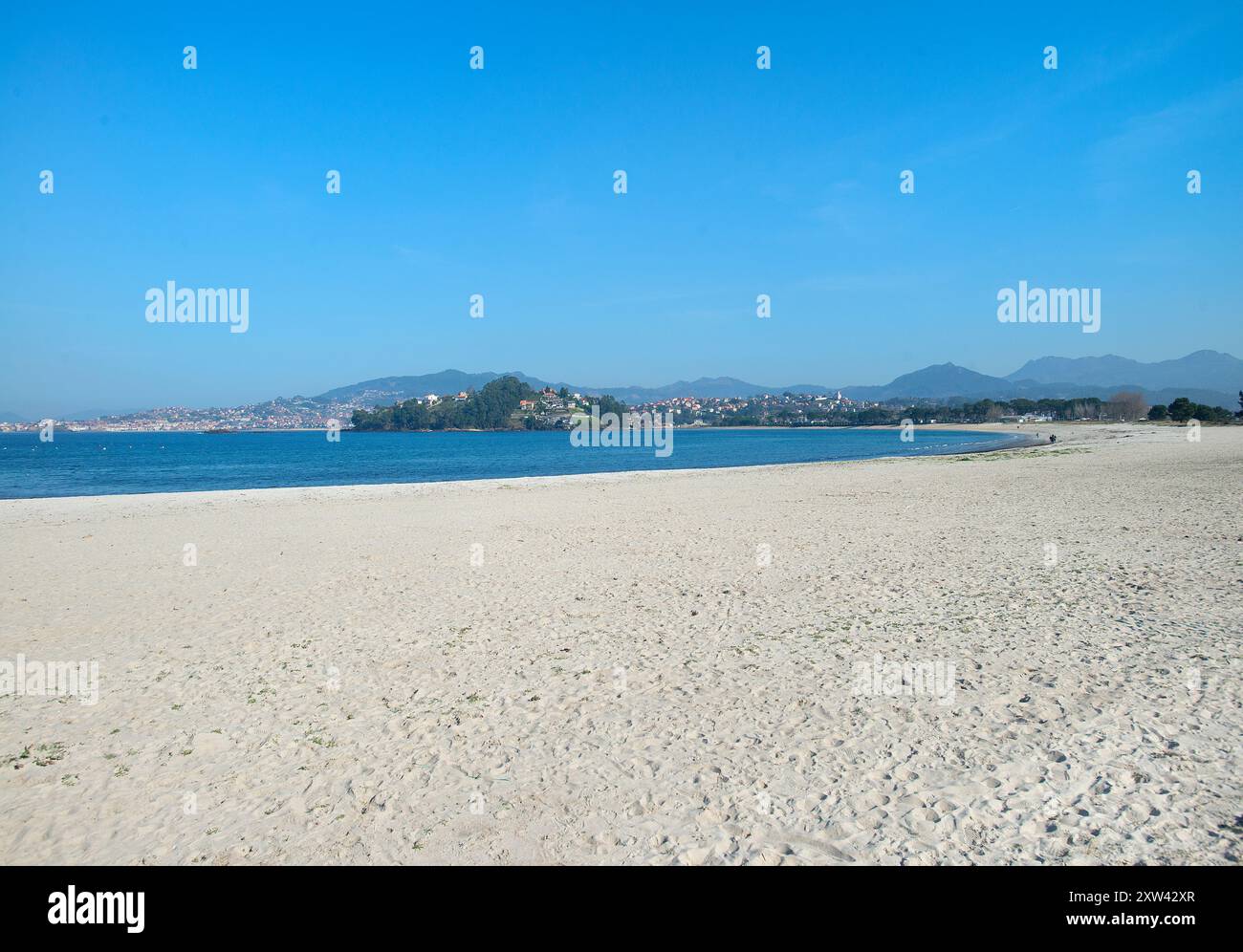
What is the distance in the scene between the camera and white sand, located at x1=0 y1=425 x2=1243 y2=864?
402 centimetres

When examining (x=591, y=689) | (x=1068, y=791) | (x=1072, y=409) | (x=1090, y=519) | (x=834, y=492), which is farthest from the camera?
(x=1072, y=409)

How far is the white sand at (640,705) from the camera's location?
4.02 m

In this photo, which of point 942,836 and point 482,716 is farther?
point 482,716

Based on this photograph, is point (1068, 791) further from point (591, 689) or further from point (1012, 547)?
point (1012, 547)

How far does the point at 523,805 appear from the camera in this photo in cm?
436
